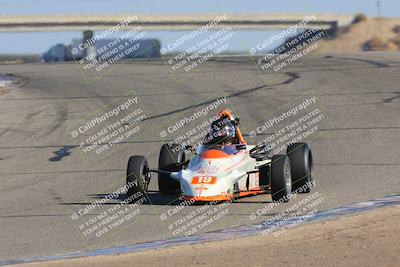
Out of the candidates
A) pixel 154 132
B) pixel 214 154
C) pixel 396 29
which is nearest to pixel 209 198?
pixel 214 154

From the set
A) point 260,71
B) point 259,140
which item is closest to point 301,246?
point 259,140

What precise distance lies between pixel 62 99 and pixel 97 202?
45.0 feet

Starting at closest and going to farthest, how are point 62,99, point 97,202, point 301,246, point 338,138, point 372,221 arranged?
point 301,246 < point 372,221 < point 97,202 < point 338,138 < point 62,99

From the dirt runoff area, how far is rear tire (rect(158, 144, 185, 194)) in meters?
4.04

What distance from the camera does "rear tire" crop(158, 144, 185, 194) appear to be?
48.4 feet

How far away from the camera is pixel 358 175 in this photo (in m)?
15.7

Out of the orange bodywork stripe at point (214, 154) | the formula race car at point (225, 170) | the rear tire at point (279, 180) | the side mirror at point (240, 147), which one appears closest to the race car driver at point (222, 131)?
the formula race car at point (225, 170)

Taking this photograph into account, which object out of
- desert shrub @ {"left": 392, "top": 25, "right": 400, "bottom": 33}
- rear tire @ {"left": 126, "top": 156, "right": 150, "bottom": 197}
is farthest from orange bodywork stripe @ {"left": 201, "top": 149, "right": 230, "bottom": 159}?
desert shrub @ {"left": 392, "top": 25, "right": 400, "bottom": 33}

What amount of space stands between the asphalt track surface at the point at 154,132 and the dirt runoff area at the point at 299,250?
1280 mm

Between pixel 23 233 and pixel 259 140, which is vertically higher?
pixel 23 233

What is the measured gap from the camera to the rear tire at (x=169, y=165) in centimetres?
1474

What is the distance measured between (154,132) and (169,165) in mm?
6997

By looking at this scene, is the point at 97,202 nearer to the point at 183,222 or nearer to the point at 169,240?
the point at 183,222

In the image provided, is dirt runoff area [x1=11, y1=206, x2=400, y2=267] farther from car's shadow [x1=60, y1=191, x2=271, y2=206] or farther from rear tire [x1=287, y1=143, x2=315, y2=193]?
rear tire [x1=287, y1=143, x2=315, y2=193]
